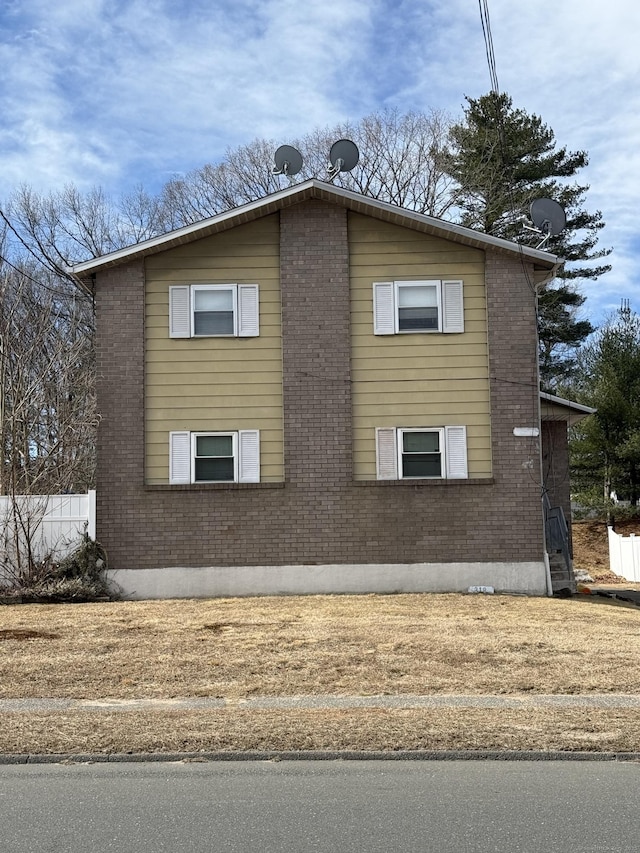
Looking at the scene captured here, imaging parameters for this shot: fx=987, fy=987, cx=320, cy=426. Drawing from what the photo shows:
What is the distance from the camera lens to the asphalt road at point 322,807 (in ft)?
18.9

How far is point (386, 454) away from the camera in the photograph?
18.3 m

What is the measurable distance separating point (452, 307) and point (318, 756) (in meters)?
12.2

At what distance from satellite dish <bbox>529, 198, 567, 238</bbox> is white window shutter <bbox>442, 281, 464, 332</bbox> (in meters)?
2.16

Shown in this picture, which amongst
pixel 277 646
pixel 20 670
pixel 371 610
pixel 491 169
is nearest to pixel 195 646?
pixel 277 646

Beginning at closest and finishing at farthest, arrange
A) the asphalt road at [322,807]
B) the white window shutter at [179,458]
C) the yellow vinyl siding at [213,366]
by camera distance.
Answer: the asphalt road at [322,807] → the white window shutter at [179,458] → the yellow vinyl siding at [213,366]

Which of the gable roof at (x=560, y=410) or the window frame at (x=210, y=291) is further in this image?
the gable roof at (x=560, y=410)

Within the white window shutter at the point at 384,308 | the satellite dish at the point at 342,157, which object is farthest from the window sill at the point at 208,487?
the satellite dish at the point at 342,157

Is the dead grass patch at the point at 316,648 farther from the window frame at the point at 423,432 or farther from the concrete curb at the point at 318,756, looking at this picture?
the window frame at the point at 423,432

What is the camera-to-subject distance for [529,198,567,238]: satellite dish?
19250mm

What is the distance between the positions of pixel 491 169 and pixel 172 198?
39.8ft

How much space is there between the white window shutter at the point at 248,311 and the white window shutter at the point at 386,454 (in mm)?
3009

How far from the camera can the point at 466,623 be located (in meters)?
14.4

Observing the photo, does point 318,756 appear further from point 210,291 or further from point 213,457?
point 210,291

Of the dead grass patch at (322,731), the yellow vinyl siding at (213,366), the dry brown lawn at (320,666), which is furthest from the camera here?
the yellow vinyl siding at (213,366)
